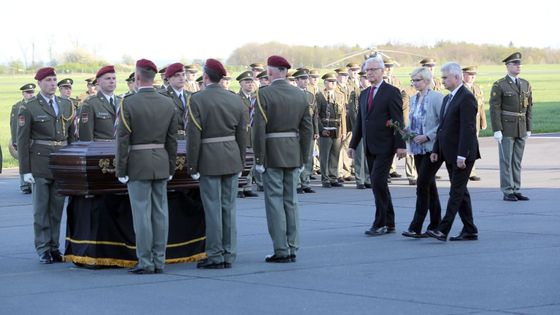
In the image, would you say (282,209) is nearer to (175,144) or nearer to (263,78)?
(175,144)

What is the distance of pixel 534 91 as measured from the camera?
7456cm

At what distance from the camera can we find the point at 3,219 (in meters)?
15.5

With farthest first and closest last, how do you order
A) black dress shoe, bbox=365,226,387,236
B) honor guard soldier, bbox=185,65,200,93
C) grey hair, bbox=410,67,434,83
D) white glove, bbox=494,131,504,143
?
honor guard soldier, bbox=185,65,200,93, white glove, bbox=494,131,504,143, black dress shoe, bbox=365,226,387,236, grey hair, bbox=410,67,434,83

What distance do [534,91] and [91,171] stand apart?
66.9 metres

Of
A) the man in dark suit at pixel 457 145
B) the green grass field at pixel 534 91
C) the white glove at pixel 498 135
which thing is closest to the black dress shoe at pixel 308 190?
the white glove at pixel 498 135

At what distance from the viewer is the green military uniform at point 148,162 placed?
33.0 ft

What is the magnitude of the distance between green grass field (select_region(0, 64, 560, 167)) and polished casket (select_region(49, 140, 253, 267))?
17188 millimetres

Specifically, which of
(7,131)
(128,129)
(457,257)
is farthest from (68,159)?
(7,131)

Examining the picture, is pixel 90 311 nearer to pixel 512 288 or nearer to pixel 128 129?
pixel 128 129

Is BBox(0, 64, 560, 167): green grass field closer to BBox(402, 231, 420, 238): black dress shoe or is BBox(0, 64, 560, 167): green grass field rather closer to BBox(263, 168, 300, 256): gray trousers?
BBox(402, 231, 420, 238): black dress shoe

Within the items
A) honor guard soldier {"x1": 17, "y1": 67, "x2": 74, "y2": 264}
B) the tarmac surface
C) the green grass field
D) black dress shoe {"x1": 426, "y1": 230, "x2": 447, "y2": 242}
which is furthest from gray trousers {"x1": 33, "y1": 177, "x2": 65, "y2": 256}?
the green grass field

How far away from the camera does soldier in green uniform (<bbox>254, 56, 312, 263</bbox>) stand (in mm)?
10766

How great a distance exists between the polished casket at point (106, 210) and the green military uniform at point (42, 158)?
0.46m

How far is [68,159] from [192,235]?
4.63 ft
